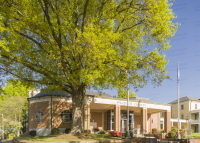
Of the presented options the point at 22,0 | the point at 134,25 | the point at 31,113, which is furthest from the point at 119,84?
the point at 31,113

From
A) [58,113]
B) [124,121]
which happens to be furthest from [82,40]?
[124,121]

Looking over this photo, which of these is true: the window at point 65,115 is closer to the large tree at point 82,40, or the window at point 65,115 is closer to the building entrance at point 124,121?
the large tree at point 82,40

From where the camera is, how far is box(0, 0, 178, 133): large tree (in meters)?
14.9

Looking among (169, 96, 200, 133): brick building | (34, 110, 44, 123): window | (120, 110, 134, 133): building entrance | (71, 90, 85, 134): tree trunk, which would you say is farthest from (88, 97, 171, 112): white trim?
(169, 96, 200, 133): brick building

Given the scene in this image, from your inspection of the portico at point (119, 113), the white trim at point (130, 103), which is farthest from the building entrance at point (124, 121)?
the white trim at point (130, 103)

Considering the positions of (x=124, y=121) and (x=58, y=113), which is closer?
(x=58, y=113)

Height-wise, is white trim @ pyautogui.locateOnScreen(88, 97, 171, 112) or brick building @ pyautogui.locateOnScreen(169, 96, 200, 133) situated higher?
white trim @ pyautogui.locateOnScreen(88, 97, 171, 112)

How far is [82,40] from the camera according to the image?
14.8m

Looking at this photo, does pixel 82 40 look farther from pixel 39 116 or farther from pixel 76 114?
pixel 39 116

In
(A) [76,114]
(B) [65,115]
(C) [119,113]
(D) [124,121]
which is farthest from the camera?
(D) [124,121]

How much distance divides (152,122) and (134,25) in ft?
104

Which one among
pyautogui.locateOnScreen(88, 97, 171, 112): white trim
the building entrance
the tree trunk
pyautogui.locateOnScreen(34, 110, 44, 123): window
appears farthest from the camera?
the building entrance

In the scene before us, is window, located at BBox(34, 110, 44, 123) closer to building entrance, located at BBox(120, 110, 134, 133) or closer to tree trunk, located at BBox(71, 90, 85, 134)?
tree trunk, located at BBox(71, 90, 85, 134)

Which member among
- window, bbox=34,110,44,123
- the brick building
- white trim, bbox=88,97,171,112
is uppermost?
white trim, bbox=88,97,171,112
